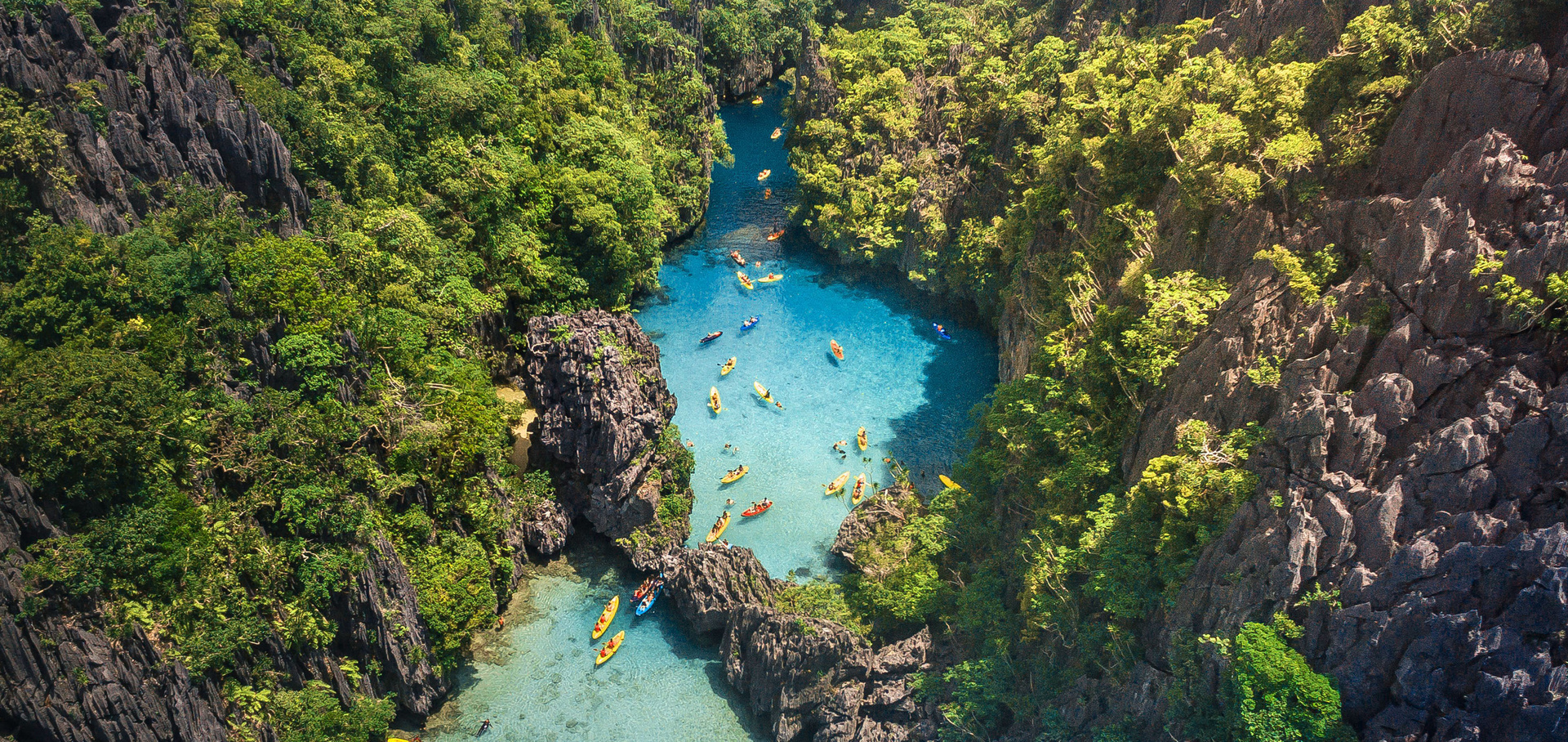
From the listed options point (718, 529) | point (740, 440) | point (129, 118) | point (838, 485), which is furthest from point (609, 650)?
point (129, 118)

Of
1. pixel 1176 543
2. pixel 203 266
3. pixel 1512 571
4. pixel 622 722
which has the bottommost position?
pixel 622 722

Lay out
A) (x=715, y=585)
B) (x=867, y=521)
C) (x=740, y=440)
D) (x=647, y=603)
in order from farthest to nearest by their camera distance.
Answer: (x=740, y=440) → (x=867, y=521) → (x=647, y=603) → (x=715, y=585)

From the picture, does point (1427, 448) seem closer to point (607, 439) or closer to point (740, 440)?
point (607, 439)

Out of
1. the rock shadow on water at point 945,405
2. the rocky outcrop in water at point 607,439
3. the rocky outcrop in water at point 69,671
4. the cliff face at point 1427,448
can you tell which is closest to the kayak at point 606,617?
the rocky outcrop in water at point 607,439

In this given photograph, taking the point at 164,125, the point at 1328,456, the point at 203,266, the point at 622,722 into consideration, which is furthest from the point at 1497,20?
the point at 164,125

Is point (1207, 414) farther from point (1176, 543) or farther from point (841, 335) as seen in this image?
point (841, 335)

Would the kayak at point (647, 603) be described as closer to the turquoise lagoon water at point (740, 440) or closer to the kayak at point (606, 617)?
the turquoise lagoon water at point (740, 440)
